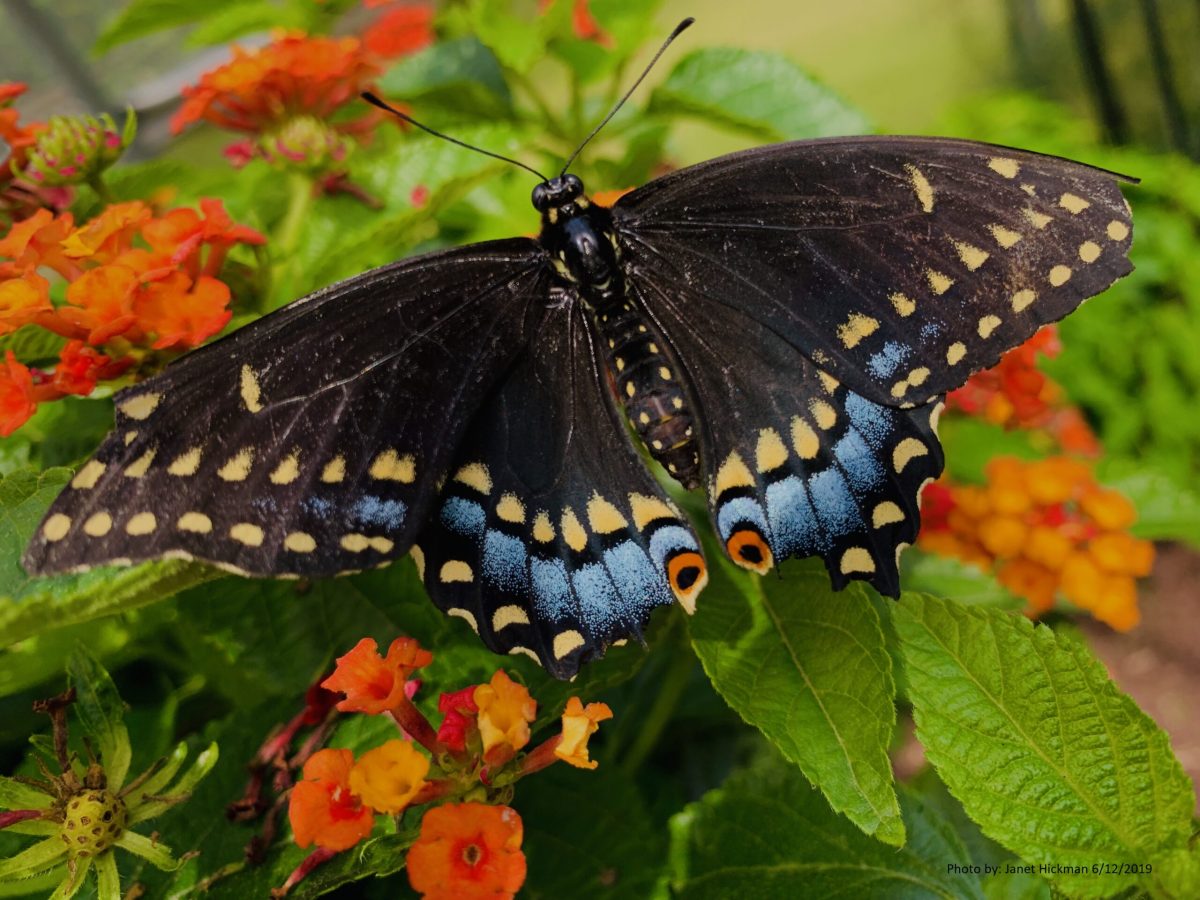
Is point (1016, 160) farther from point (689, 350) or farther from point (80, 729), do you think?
point (80, 729)

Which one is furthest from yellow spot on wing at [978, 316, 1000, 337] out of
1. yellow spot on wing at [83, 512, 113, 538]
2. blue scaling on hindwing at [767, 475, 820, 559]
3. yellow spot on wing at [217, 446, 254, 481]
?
yellow spot on wing at [83, 512, 113, 538]

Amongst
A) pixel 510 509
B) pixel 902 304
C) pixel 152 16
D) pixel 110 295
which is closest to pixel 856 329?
pixel 902 304

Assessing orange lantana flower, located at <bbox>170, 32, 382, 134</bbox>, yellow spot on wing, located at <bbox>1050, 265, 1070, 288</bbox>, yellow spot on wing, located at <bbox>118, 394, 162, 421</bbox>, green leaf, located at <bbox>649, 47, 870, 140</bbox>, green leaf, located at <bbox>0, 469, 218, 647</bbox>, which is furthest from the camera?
green leaf, located at <bbox>649, 47, 870, 140</bbox>

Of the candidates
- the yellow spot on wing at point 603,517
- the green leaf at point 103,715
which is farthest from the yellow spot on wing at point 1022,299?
the green leaf at point 103,715

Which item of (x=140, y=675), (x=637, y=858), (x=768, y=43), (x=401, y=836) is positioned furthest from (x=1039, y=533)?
(x=768, y=43)

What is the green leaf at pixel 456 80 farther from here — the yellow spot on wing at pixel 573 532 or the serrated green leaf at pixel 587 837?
the serrated green leaf at pixel 587 837

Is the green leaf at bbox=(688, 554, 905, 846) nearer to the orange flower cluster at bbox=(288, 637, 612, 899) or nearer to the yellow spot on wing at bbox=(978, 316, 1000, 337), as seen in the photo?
the orange flower cluster at bbox=(288, 637, 612, 899)

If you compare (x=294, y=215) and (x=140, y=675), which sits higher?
(x=294, y=215)
